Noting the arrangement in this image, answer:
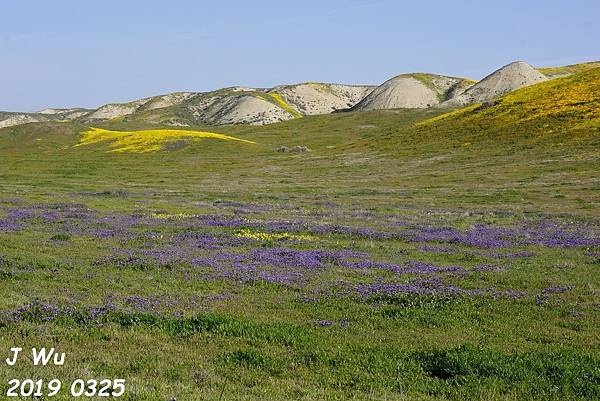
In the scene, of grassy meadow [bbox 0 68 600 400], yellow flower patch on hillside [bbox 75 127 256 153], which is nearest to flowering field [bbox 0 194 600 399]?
grassy meadow [bbox 0 68 600 400]

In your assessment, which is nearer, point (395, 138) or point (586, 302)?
point (586, 302)

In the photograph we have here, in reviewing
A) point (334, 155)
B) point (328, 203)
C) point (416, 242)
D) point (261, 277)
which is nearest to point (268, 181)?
point (328, 203)

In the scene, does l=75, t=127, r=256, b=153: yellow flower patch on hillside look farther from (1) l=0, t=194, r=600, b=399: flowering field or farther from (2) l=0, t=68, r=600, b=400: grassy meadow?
(1) l=0, t=194, r=600, b=399: flowering field

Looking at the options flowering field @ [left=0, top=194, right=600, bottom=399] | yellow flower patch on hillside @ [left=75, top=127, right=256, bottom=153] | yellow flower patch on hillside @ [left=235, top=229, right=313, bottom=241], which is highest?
yellow flower patch on hillside @ [left=75, top=127, right=256, bottom=153]

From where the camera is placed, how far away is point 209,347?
12414mm

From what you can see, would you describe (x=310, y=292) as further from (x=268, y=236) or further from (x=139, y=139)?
(x=139, y=139)

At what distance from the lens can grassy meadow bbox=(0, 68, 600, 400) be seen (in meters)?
10.7

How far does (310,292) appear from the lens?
60.7 feet

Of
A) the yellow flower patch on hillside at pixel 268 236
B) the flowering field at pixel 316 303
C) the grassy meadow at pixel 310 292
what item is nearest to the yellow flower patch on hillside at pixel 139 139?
the grassy meadow at pixel 310 292

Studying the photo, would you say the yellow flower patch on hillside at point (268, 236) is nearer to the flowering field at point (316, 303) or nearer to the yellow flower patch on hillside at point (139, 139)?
the flowering field at point (316, 303)

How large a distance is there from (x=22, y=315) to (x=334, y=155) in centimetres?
10951

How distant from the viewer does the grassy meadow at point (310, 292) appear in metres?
10.7

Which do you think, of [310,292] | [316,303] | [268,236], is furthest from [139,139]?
[316,303]

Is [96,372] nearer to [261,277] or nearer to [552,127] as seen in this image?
[261,277]
